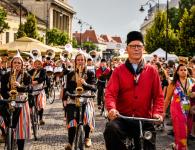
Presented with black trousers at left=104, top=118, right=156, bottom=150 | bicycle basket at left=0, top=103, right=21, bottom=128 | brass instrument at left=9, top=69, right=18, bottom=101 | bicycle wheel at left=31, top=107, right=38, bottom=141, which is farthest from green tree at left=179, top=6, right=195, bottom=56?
black trousers at left=104, top=118, right=156, bottom=150

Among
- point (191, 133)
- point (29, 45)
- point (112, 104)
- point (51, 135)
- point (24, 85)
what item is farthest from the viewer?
point (29, 45)

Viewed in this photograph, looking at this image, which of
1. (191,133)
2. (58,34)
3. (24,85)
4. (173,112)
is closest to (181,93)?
(173,112)

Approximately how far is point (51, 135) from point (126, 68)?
7.24 meters

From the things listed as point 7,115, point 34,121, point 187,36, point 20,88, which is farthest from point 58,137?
point 187,36

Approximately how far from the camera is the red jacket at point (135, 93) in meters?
6.05

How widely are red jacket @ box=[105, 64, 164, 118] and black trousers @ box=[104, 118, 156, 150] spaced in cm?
25

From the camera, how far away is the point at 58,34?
82.4 m

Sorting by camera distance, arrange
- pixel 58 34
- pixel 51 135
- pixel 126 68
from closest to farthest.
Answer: pixel 126 68 < pixel 51 135 < pixel 58 34

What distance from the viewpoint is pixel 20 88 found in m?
9.11

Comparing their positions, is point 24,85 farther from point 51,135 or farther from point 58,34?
point 58,34

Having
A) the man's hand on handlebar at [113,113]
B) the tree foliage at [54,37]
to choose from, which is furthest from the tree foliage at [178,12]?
the man's hand on handlebar at [113,113]

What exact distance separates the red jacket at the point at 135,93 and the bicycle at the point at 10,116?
2.92 m

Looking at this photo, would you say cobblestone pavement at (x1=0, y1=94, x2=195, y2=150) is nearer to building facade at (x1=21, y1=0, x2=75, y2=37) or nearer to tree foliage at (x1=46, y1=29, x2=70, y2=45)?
tree foliage at (x1=46, y1=29, x2=70, y2=45)

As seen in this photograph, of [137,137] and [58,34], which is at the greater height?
[58,34]
